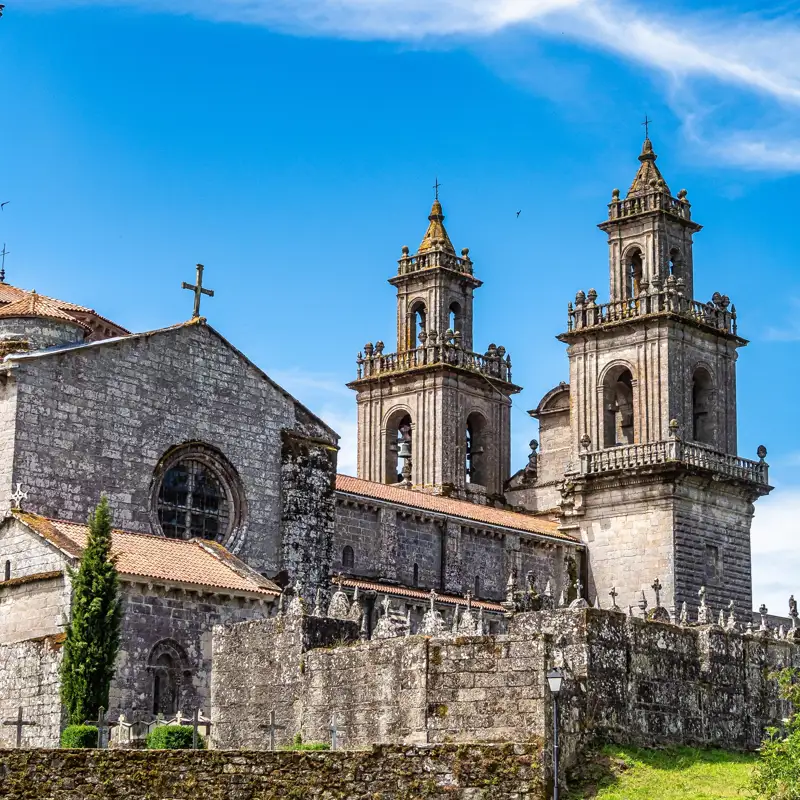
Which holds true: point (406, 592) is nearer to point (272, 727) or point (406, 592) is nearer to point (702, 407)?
point (702, 407)

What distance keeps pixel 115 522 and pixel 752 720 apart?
20504 mm

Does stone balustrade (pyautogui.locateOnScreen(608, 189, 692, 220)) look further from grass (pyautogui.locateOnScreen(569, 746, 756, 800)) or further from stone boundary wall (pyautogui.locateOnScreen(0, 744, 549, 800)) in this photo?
stone boundary wall (pyautogui.locateOnScreen(0, 744, 549, 800))

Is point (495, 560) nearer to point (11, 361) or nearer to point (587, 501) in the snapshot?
point (587, 501)

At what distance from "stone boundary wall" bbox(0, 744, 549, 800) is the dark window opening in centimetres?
2322

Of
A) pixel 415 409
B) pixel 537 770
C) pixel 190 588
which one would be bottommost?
pixel 537 770

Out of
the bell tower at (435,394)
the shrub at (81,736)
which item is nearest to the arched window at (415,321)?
the bell tower at (435,394)

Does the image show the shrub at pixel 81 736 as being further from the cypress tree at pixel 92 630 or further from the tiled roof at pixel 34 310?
the tiled roof at pixel 34 310

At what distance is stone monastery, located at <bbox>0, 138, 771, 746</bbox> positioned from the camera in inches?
1542

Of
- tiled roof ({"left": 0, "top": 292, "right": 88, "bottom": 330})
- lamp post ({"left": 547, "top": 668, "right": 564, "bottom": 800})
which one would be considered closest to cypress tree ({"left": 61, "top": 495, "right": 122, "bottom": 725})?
tiled roof ({"left": 0, "top": 292, "right": 88, "bottom": 330})

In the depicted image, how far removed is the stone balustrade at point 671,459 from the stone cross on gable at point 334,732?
39301 mm

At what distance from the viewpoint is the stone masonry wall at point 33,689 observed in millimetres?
36656

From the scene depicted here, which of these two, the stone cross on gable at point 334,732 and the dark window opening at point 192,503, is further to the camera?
the dark window opening at point 192,503

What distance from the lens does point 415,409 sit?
75.8 metres

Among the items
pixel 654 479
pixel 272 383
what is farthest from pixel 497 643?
pixel 654 479
